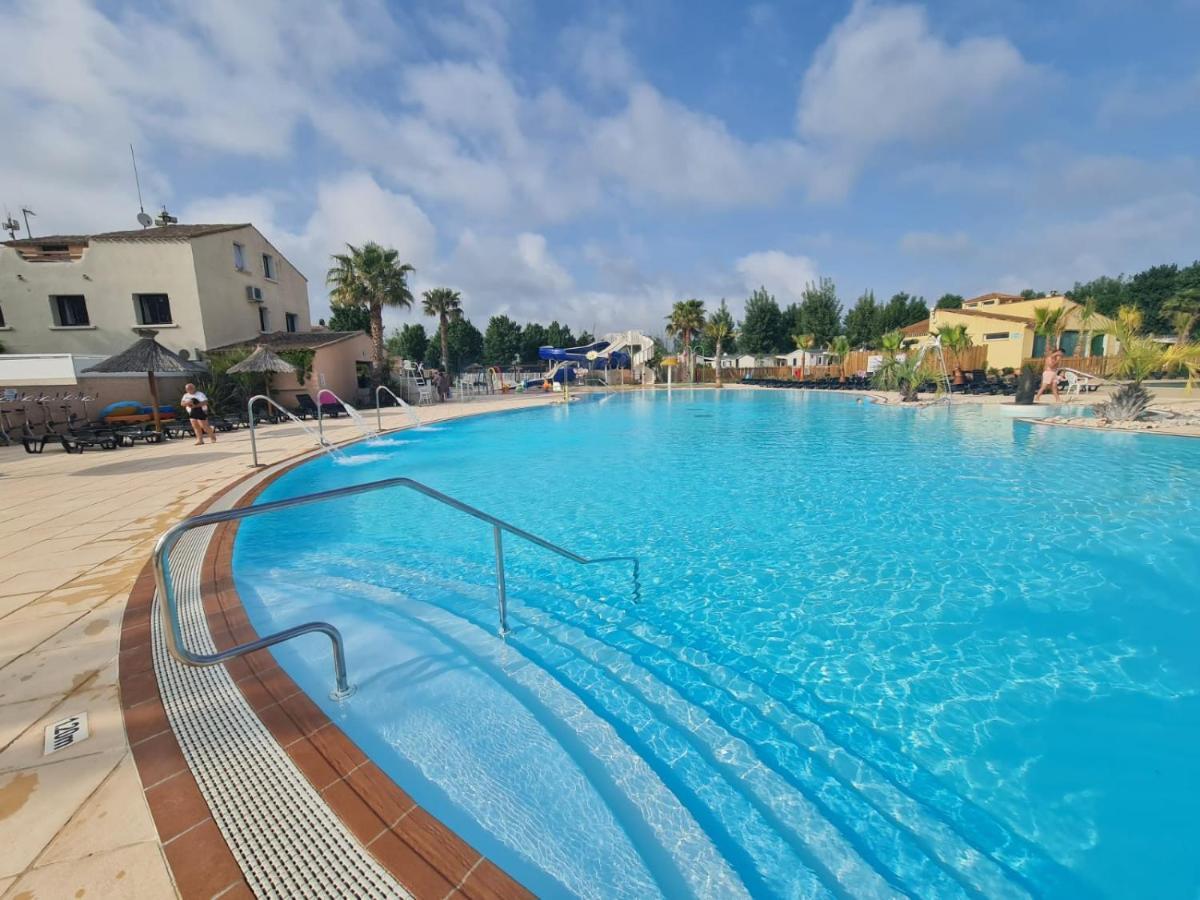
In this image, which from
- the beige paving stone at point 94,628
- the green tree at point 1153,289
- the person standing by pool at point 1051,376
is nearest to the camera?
the beige paving stone at point 94,628

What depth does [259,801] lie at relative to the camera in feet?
6.89

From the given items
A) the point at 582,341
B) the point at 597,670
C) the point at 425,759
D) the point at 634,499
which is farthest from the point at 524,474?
the point at 582,341

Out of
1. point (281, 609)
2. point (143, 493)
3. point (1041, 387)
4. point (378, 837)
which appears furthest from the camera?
point (1041, 387)

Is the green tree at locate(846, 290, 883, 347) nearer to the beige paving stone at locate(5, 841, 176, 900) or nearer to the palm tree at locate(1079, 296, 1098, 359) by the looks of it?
the palm tree at locate(1079, 296, 1098, 359)

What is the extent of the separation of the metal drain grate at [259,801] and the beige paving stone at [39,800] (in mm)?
314

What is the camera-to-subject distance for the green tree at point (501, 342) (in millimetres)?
65062

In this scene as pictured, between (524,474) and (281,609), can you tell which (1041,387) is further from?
(281,609)

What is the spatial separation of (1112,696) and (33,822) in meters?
6.23

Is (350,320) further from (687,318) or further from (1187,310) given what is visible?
(1187,310)

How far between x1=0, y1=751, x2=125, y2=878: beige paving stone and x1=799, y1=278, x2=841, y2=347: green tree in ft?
171

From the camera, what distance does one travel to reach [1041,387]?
1988 centimetres

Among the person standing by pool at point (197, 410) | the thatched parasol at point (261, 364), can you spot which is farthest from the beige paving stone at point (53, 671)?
the thatched parasol at point (261, 364)

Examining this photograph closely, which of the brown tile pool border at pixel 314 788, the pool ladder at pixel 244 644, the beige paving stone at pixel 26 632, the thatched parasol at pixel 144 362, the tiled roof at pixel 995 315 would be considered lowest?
the brown tile pool border at pixel 314 788

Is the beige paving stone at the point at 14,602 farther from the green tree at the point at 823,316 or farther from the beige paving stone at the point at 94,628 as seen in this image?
the green tree at the point at 823,316
